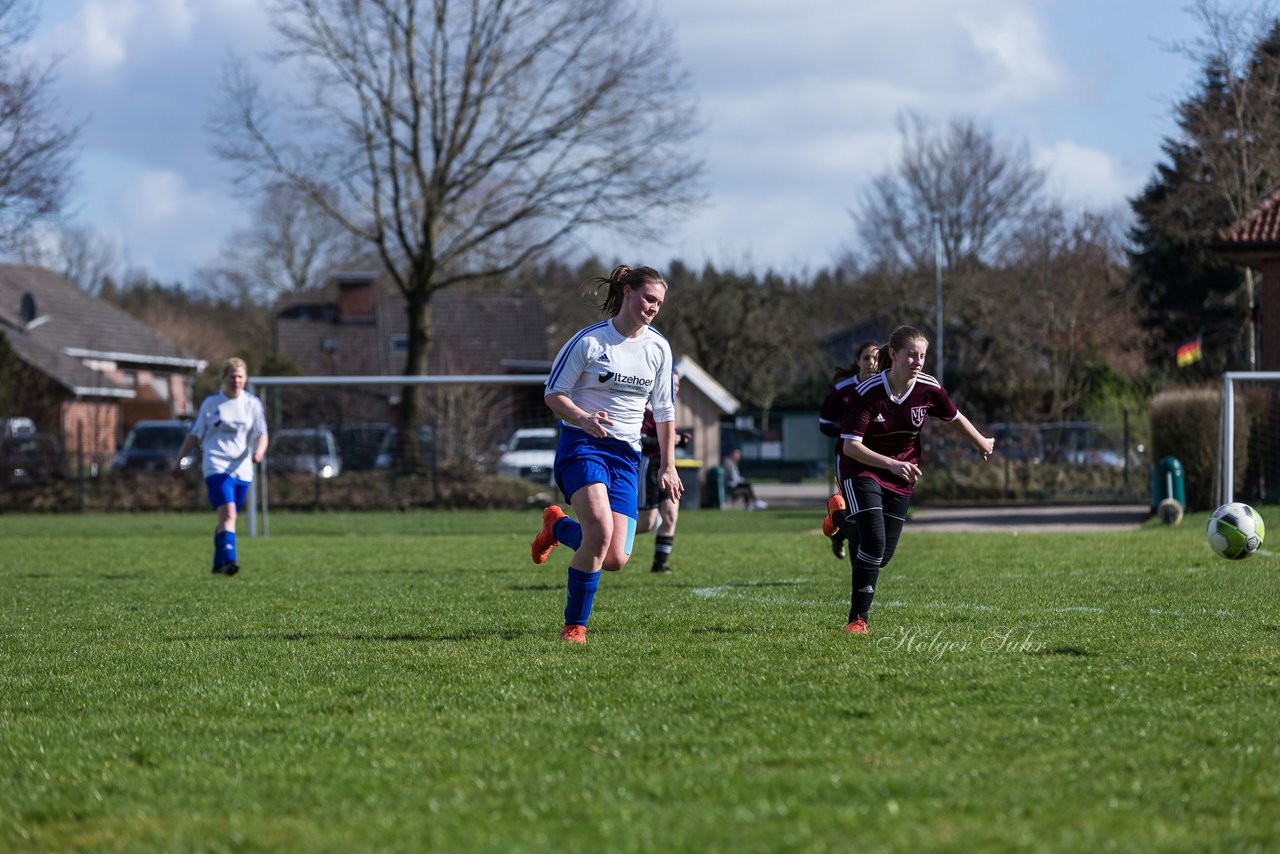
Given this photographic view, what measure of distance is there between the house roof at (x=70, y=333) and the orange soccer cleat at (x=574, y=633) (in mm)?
42509

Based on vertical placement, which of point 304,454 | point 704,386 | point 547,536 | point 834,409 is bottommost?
point 547,536

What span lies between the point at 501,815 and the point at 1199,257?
1683 inches

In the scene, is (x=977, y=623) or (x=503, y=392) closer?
(x=977, y=623)

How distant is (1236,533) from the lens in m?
9.90

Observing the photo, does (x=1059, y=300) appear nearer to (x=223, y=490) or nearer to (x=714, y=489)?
(x=714, y=489)

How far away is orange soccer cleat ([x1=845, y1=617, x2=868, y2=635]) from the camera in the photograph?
764 centimetres

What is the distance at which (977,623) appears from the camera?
803 centimetres

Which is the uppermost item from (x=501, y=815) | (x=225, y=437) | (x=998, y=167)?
(x=998, y=167)

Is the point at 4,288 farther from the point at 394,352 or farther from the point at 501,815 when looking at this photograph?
the point at 501,815

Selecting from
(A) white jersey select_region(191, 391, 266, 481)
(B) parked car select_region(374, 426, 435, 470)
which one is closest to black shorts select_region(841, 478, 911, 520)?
(A) white jersey select_region(191, 391, 266, 481)

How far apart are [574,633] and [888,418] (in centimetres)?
211

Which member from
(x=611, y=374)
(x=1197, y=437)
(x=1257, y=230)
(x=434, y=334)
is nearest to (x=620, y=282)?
(x=611, y=374)

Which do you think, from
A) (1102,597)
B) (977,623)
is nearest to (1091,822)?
(977,623)

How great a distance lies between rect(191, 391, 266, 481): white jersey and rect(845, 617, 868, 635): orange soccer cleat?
7255 mm
